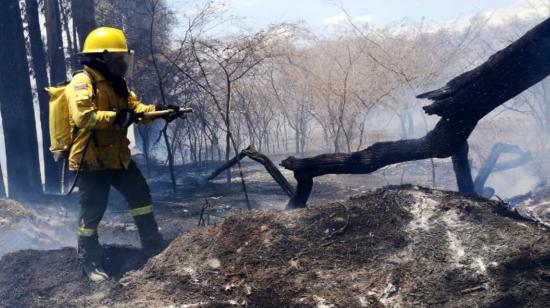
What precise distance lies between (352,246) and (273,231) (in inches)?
29.3

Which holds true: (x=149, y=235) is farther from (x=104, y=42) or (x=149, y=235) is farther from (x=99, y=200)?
(x=104, y=42)

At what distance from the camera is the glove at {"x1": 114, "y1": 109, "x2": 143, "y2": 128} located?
4.93 m

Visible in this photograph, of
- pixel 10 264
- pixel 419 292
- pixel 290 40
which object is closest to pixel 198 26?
pixel 290 40

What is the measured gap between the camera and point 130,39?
15.2m

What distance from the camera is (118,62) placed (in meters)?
5.17

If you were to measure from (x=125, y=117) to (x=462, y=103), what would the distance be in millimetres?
3142

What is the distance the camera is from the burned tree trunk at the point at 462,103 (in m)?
4.82

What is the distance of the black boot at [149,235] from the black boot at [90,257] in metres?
0.47

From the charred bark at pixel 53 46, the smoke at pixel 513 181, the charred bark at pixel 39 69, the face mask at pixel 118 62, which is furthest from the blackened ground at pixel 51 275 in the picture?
the smoke at pixel 513 181

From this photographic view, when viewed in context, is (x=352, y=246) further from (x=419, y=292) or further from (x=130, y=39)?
(x=130, y=39)

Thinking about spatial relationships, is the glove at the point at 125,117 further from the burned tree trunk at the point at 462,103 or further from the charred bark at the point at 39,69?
the charred bark at the point at 39,69

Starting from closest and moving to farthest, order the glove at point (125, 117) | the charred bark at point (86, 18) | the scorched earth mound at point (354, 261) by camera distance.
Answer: the scorched earth mound at point (354, 261) < the glove at point (125, 117) < the charred bark at point (86, 18)

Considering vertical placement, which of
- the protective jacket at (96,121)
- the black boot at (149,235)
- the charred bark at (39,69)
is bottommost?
the black boot at (149,235)

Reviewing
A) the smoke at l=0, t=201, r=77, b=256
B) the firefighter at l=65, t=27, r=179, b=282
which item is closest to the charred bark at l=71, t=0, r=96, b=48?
the smoke at l=0, t=201, r=77, b=256
